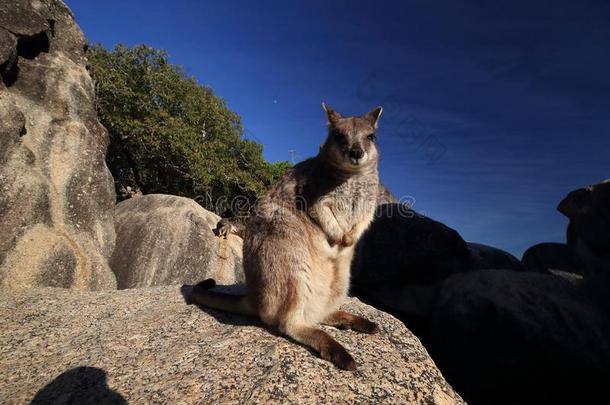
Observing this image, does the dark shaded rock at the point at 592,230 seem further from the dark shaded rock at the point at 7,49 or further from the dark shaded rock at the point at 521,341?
the dark shaded rock at the point at 7,49

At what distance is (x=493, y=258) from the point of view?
17.1 meters

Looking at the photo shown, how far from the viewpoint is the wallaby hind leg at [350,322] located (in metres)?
4.96

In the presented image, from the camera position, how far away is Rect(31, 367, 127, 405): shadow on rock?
3.80m

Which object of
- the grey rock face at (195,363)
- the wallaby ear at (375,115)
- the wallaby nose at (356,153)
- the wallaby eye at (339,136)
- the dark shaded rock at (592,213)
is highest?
the dark shaded rock at (592,213)

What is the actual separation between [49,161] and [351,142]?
9557 mm

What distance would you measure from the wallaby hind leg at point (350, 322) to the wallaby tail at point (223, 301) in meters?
1.00

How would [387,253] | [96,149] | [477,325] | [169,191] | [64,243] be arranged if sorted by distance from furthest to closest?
[169,191] → [387,253] → [96,149] → [477,325] → [64,243]

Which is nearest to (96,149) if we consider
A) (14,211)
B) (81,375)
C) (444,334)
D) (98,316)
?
(14,211)

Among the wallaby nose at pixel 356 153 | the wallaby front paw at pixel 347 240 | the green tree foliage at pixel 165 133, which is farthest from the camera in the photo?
the green tree foliage at pixel 165 133

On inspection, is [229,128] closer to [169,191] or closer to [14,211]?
[169,191]

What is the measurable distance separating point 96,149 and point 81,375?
984 centimetres

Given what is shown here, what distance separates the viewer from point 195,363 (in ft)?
13.6

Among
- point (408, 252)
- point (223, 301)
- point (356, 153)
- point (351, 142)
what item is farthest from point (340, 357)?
point (408, 252)

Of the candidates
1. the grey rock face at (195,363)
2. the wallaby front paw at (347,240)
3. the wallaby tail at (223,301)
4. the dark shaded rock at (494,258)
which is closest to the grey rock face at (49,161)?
the grey rock face at (195,363)
